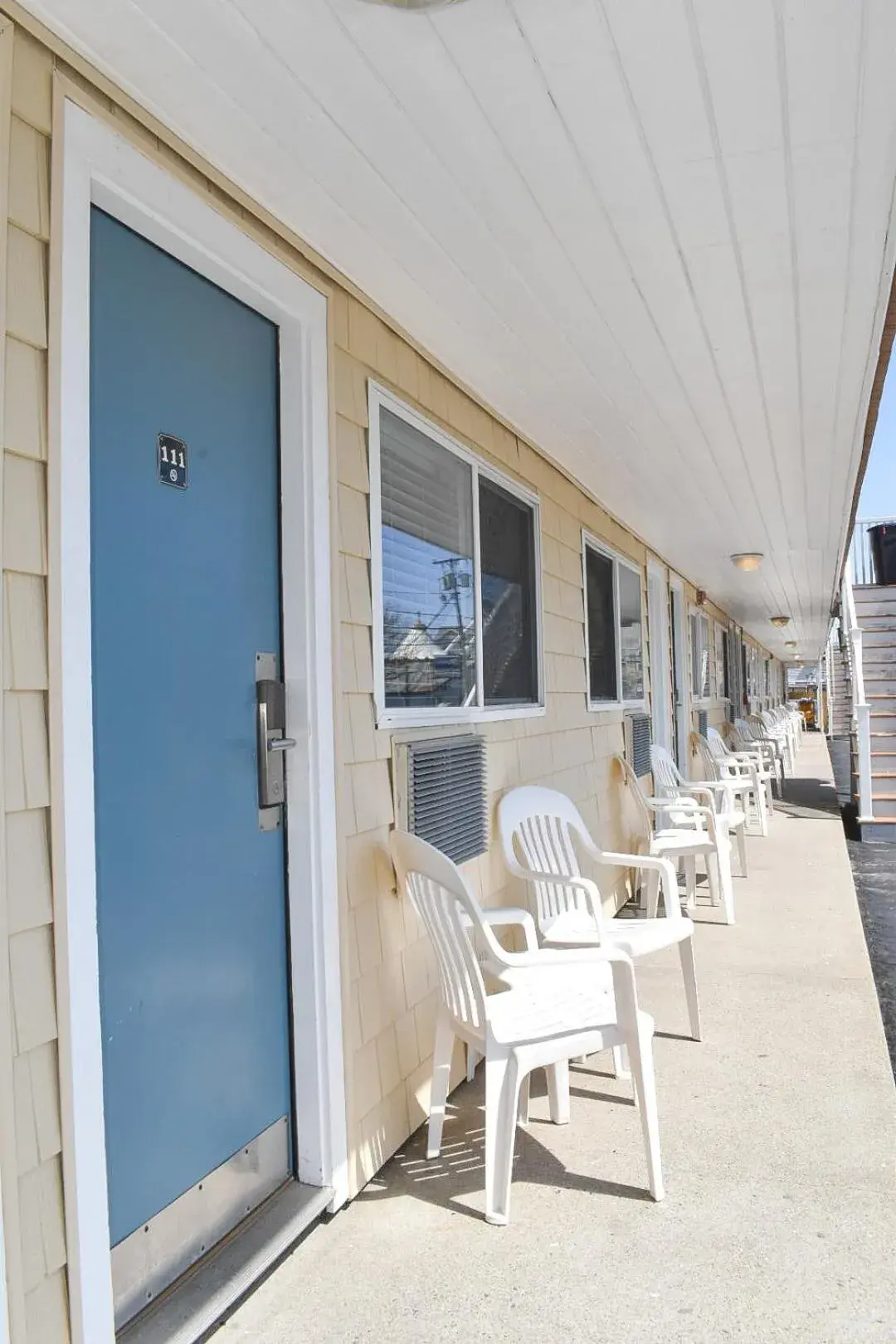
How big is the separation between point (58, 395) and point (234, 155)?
0.73 meters

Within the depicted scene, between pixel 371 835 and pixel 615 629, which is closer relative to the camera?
pixel 371 835

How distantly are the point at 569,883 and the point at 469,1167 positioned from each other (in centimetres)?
93

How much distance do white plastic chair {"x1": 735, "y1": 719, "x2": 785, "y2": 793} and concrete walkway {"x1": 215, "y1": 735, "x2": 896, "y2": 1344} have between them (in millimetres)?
7330

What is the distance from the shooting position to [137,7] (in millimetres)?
1426

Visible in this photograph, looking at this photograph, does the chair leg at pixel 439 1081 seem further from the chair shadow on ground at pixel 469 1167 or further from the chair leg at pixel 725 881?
the chair leg at pixel 725 881

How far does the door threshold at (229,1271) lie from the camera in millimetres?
1609

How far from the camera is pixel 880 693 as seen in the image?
26.9 ft

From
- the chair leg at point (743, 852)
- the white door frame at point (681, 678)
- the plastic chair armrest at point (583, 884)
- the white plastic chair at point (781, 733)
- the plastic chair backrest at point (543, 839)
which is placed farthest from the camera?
the white plastic chair at point (781, 733)

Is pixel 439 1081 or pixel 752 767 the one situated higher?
Answer: pixel 752 767

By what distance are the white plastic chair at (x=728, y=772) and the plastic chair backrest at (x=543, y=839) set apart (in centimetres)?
343

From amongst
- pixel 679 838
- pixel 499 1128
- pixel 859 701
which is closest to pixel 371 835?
pixel 499 1128

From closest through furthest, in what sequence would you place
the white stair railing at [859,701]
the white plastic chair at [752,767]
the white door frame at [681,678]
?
the white stair railing at [859,701], the white plastic chair at [752,767], the white door frame at [681,678]

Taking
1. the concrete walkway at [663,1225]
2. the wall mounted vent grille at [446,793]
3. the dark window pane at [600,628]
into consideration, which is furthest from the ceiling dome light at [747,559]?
the wall mounted vent grille at [446,793]

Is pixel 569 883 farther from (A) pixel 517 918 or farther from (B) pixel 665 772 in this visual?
(B) pixel 665 772
